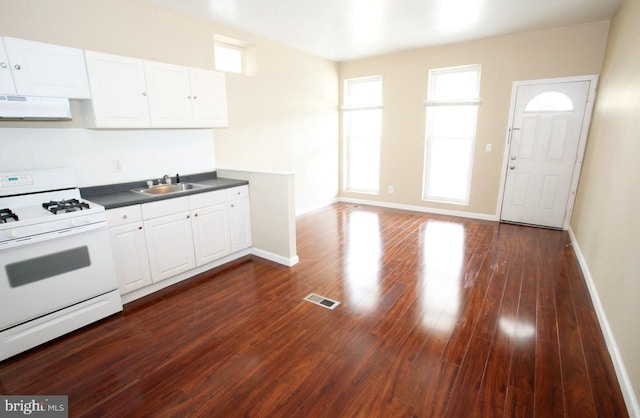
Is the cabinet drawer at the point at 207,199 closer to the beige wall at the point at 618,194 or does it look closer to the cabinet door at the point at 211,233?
the cabinet door at the point at 211,233

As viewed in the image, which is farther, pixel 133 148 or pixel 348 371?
pixel 133 148

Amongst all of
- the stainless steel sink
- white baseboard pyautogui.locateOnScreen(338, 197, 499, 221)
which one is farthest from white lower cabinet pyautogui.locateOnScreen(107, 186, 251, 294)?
white baseboard pyautogui.locateOnScreen(338, 197, 499, 221)

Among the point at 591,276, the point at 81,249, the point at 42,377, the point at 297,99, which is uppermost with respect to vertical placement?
the point at 297,99

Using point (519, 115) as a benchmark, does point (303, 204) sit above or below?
below

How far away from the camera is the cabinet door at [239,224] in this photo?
3661 millimetres

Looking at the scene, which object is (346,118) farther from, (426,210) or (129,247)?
(129,247)

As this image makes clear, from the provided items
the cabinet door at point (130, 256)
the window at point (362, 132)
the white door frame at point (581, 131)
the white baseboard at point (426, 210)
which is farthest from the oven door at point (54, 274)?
the white door frame at point (581, 131)

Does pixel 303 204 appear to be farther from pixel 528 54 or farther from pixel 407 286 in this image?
pixel 528 54

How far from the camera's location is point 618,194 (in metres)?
2.57

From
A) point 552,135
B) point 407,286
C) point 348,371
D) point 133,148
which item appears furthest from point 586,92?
point 133,148

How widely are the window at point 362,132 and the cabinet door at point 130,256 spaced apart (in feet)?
15.5

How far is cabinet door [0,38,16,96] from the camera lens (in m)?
2.21

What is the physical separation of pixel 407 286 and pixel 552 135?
357 centimetres

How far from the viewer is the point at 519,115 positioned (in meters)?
4.82
